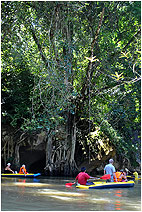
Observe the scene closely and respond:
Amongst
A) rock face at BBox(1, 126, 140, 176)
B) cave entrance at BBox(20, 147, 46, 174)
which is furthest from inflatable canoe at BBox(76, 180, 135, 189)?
cave entrance at BBox(20, 147, 46, 174)

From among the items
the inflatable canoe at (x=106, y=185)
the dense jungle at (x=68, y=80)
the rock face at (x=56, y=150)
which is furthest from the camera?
the rock face at (x=56, y=150)

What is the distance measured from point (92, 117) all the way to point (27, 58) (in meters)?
3.75

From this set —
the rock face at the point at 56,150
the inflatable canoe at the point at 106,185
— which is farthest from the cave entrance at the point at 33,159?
the inflatable canoe at the point at 106,185

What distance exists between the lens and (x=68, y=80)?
1278 centimetres

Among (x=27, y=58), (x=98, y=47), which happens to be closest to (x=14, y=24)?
(x=27, y=58)

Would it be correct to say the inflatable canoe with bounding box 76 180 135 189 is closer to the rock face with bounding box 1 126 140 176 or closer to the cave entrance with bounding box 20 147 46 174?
the rock face with bounding box 1 126 140 176

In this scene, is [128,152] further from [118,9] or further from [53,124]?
[118,9]

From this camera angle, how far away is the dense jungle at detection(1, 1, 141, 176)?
11594mm

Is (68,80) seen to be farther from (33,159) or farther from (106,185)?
(33,159)

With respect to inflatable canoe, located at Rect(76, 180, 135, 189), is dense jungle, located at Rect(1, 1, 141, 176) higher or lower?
higher

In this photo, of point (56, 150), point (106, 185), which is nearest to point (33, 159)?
point (56, 150)

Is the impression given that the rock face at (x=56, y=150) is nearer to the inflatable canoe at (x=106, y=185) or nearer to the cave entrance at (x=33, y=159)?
the cave entrance at (x=33, y=159)

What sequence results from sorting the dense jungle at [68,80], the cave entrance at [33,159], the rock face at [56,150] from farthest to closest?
the cave entrance at [33,159], the rock face at [56,150], the dense jungle at [68,80]

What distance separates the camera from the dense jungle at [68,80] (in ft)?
38.0
